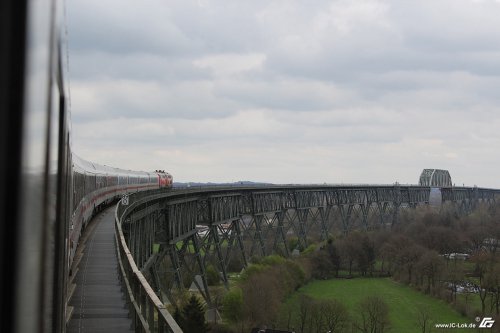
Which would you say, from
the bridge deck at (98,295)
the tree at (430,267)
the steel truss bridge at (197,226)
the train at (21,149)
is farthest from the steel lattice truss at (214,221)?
the train at (21,149)

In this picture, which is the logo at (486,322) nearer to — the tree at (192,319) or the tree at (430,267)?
the tree at (430,267)

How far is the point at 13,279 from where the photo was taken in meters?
0.90

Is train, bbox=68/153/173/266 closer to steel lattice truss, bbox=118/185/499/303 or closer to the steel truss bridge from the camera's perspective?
the steel truss bridge

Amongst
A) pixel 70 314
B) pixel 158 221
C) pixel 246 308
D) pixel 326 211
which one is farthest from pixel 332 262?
pixel 70 314

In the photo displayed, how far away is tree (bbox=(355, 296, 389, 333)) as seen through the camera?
3541 centimetres

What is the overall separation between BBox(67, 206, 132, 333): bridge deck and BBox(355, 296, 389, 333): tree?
2383cm

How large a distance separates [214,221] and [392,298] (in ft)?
57.9

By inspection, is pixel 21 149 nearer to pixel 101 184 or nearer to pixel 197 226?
pixel 101 184

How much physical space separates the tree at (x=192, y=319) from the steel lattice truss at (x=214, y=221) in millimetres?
985

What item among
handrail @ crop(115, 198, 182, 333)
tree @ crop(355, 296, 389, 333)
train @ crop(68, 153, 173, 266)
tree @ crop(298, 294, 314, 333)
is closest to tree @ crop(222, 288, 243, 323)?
tree @ crop(298, 294, 314, 333)

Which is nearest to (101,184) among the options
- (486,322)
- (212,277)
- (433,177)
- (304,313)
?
(304,313)

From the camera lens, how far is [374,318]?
35.5 m

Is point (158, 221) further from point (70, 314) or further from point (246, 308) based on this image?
point (70, 314)

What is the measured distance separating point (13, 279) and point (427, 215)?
73.8 metres
